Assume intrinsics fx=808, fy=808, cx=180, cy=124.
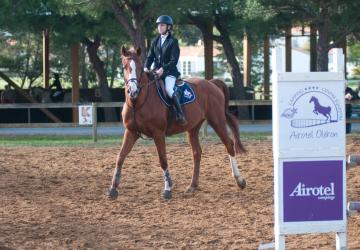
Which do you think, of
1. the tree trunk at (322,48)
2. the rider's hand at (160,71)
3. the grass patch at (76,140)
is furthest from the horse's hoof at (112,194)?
the tree trunk at (322,48)

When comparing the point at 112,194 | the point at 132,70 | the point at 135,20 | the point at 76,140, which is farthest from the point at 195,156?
the point at 135,20

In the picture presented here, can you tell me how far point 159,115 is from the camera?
11586 millimetres

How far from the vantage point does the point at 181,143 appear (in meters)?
18.5

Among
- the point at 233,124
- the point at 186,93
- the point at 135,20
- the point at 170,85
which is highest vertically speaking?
the point at 135,20

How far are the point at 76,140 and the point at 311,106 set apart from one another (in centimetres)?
1456

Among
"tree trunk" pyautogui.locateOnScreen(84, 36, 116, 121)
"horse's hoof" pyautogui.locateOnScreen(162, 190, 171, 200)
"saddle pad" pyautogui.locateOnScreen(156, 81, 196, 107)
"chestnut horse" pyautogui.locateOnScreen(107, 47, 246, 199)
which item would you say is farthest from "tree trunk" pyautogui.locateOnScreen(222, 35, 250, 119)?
"horse's hoof" pyautogui.locateOnScreen(162, 190, 171, 200)

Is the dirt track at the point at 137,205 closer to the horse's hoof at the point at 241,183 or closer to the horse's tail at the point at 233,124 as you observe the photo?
the horse's hoof at the point at 241,183

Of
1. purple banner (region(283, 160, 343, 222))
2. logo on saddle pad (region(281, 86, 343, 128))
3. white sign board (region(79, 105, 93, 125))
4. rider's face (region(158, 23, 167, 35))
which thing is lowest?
purple banner (region(283, 160, 343, 222))

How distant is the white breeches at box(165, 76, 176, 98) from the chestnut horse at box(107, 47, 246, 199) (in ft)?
0.60

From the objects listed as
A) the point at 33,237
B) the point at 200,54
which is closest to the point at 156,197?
the point at 33,237

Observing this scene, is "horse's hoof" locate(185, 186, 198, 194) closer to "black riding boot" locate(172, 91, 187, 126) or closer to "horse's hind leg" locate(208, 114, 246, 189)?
"horse's hind leg" locate(208, 114, 246, 189)

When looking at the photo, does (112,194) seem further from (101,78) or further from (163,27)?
A: (101,78)

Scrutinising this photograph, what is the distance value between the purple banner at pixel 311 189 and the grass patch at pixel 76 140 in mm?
11413

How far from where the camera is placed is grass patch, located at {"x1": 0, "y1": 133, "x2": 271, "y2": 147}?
1897 cm
